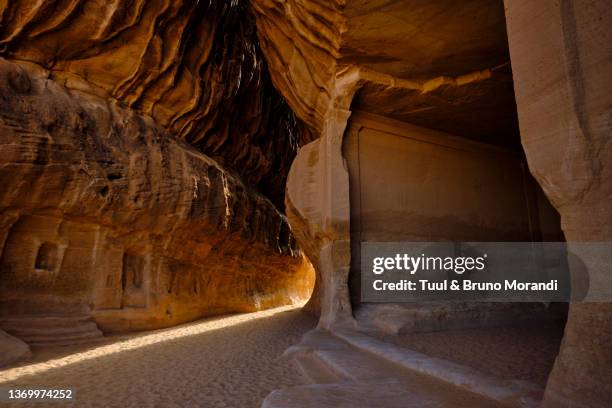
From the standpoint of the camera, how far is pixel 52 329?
293 inches

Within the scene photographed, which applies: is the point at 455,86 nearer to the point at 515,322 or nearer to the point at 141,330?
the point at 515,322

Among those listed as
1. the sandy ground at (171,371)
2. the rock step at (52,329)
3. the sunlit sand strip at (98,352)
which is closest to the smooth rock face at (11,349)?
the sandy ground at (171,371)

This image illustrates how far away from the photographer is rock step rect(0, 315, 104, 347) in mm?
7047

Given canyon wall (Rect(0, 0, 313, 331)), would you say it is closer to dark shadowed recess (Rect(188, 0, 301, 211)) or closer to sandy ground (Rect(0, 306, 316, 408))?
dark shadowed recess (Rect(188, 0, 301, 211))

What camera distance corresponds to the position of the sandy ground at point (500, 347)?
361 cm

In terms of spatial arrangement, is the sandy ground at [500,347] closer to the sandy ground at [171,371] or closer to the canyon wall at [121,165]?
the sandy ground at [171,371]

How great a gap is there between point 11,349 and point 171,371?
3.32m

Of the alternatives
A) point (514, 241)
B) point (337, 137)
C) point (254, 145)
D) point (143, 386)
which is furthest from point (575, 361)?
point (254, 145)

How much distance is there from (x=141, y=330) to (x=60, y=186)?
3973mm

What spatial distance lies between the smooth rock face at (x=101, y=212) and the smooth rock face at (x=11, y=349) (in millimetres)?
1367

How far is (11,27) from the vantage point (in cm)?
850

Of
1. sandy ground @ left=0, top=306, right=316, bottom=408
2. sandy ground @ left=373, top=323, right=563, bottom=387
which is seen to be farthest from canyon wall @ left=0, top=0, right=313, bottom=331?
sandy ground @ left=373, top=323, right=563, bottom=387

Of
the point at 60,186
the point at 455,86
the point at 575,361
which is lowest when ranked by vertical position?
the point at 575,361

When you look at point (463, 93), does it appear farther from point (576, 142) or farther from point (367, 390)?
point (367, 390)
